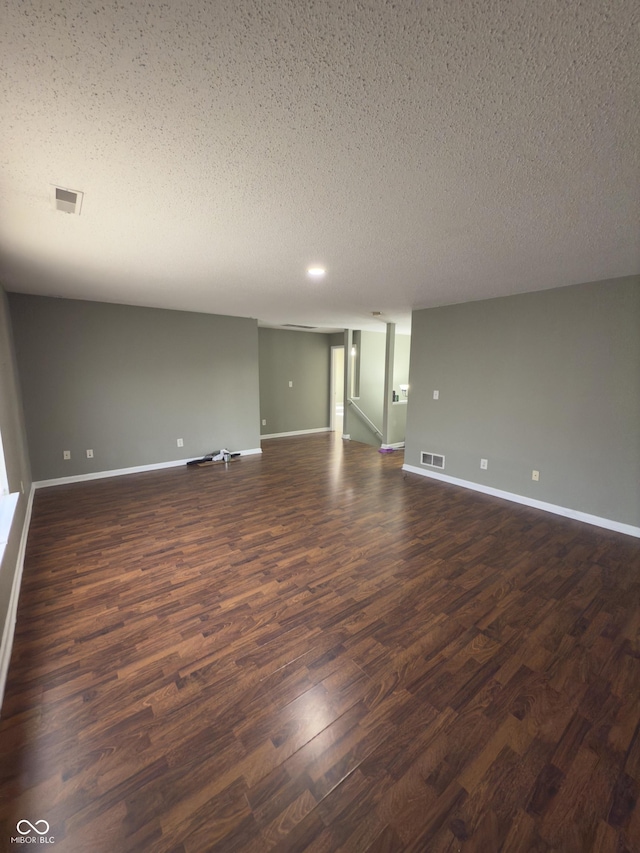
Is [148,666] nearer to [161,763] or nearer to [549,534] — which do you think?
[161,763]

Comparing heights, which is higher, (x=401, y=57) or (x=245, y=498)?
(x=401, y=57)

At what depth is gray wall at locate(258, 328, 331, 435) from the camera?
723 centimetres

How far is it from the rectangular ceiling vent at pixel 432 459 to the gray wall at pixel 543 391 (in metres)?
0.09

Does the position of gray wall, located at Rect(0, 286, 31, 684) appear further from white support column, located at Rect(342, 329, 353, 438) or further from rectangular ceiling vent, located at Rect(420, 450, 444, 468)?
white support column, located at Rect(342, 329, 353, 438)

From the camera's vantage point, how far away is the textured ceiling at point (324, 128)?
865mm

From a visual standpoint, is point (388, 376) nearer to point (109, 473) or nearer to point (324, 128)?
point (109, 473)

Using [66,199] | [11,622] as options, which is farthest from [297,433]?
[66,199]

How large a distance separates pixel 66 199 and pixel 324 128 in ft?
4.71

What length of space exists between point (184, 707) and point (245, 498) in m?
2.60

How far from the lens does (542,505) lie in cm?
373

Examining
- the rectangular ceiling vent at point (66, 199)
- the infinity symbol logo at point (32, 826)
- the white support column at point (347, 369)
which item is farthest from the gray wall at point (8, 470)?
the white support column at point (347, 369)

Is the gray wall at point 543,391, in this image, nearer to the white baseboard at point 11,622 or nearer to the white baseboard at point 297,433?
the white baseboard at point 297,433

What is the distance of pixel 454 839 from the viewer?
109cm

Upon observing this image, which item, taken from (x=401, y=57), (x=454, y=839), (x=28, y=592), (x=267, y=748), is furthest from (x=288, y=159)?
(x=28, y=592)
